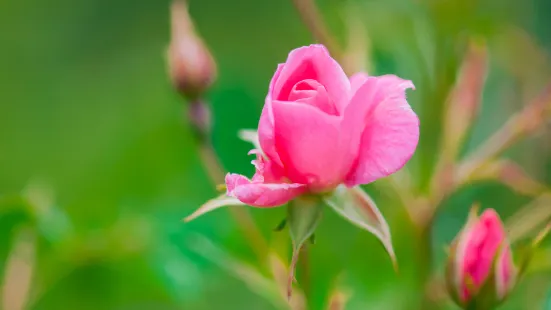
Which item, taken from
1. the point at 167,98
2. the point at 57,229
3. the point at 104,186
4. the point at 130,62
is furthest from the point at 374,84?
the point at 130,62

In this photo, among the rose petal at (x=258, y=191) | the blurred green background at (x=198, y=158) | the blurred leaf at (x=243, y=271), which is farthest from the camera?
the blurred green background at (x=198, y=158)

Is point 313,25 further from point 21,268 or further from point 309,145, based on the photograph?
point 21,268

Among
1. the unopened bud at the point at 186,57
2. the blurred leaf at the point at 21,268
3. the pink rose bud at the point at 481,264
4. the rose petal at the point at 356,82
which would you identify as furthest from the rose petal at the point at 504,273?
the blurred leaf at the point at 21,268

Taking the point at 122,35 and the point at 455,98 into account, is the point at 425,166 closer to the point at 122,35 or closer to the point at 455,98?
the point at 455,98

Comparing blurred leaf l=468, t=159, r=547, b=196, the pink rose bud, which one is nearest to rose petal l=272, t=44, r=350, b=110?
the pink rose bud

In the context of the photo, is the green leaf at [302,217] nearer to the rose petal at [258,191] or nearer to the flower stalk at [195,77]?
the rose petal at [258,191]

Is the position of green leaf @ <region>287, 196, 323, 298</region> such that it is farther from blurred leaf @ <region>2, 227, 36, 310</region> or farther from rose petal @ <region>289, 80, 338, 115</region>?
blurred leaf @ <region>2, 227, 36, 310</region>
